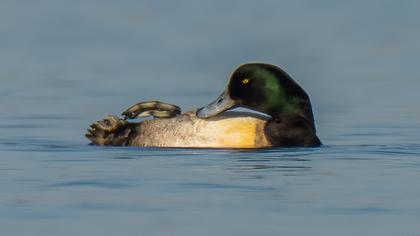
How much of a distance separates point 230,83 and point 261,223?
533 centimetres

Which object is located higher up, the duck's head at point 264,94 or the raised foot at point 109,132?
the duck's head at point 264,94

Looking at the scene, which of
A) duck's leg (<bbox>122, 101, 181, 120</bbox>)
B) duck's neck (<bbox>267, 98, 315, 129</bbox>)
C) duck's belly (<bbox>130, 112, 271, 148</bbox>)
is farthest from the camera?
duck's leg (<bbox>122, 101, 181, 120</bbox>)

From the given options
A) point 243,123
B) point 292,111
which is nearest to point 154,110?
point 243,123

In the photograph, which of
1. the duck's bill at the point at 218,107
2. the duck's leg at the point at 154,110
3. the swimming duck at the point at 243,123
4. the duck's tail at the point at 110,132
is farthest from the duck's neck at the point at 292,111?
the duck's tail at the point at 110,132

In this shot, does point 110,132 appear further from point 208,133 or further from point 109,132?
point 208,133

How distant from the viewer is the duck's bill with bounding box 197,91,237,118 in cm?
1721

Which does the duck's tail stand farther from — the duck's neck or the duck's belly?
the duck's neck

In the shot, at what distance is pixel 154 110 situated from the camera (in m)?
17.8

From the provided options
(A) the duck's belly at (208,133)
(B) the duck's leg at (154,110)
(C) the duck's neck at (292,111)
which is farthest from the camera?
(B) the duck's leg at (154,110)

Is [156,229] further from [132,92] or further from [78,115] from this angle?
[132,92]

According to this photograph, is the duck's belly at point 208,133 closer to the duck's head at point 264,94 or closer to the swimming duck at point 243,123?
the swimming duck at point 243,123

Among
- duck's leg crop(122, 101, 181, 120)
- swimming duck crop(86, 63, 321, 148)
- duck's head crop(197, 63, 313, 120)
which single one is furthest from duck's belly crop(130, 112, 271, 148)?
duck's leg crop(122, 101, 181, 120)

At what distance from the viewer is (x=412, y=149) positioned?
16.9m

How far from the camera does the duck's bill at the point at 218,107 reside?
678 inches
